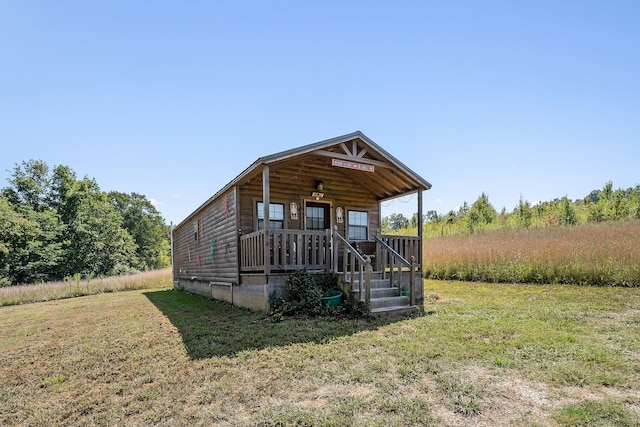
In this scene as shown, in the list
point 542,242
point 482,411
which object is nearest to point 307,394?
point 482,411

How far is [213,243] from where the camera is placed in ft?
33.8

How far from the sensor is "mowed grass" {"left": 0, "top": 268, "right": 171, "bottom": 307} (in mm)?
13992

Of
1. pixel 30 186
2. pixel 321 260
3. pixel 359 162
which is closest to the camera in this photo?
pixel 321 260

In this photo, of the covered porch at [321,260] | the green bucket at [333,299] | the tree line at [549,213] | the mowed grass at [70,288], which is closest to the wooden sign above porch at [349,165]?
the covered porch at [321,260]

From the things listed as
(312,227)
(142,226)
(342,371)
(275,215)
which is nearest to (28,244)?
(142,226)

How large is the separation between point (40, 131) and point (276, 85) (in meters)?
12.7

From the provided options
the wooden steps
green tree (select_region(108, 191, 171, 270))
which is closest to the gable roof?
the wooden steps

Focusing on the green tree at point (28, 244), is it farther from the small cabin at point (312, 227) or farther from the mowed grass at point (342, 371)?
the mowed grass at point (342, 371)

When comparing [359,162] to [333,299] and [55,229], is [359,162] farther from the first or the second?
[55,229]

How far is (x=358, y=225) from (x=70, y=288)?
15.2m

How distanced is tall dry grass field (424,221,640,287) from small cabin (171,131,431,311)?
3921mm

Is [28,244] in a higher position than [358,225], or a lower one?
lower

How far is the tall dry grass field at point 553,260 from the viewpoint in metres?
8.45

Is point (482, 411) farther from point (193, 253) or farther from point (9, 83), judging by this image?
point (9, 83)
